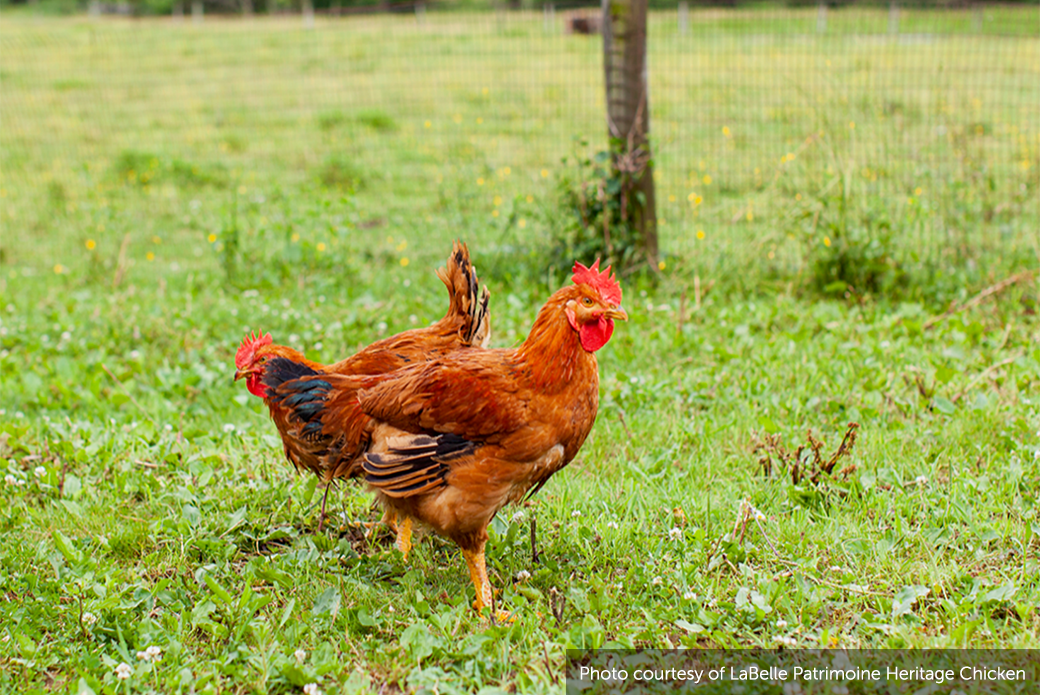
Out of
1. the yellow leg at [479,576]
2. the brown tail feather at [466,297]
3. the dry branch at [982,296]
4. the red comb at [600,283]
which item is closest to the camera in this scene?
the red comb at [600,283]

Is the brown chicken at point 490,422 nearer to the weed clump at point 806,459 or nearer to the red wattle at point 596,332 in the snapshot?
the red wattle at point 596,332

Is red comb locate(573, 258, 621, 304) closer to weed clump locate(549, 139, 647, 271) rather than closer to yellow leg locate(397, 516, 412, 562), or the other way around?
yellow leg locate(397, 516, 412, 562)

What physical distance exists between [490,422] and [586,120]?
672cm

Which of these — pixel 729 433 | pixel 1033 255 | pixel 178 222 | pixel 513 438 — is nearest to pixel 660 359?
pixel 729 433

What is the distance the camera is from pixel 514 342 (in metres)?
5.33

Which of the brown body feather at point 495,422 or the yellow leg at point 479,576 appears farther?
the yellow leg at point 479,576

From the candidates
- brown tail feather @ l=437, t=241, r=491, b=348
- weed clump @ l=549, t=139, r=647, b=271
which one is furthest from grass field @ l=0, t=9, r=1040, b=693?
brown tail feather @ l=437, t=241, r=491, b=348

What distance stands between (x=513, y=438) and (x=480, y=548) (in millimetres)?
451

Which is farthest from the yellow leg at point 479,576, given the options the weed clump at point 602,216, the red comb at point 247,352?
the weed clump at point 602,216

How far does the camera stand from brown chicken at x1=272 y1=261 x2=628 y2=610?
291cm

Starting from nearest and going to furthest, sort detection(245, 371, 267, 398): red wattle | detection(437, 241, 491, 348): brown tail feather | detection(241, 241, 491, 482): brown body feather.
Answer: detection(241, 241, 491, 482): brown body feather < detection(245, 371, 267, 398): red wattle < detection(437, 241, 491, 348): brown tail feather

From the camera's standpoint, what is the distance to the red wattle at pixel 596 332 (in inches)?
115

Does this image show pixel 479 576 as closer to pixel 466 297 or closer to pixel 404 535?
pixel 404 535

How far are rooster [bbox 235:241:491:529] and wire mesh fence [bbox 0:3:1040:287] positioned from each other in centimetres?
277
